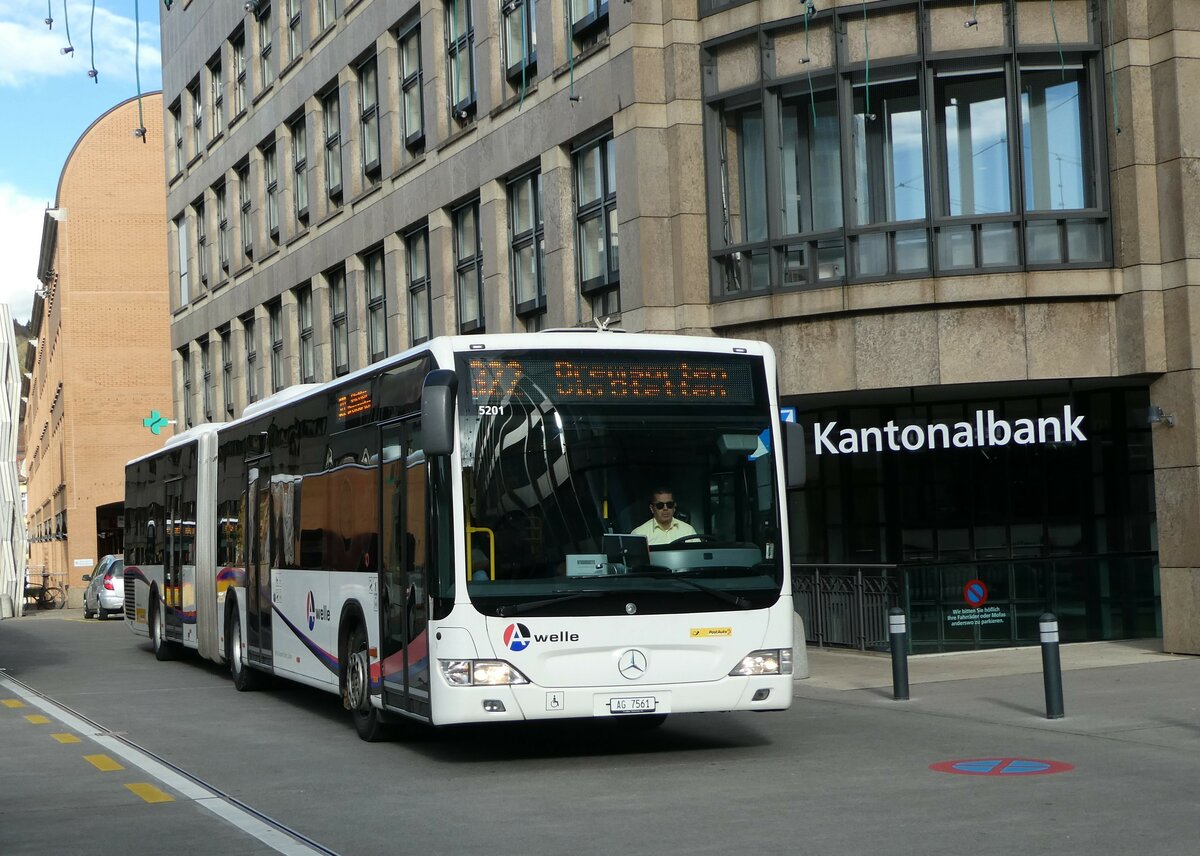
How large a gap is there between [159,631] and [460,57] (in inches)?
431

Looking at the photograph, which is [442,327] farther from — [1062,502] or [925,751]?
[925,751]

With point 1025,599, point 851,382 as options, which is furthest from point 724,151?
point 1025,599

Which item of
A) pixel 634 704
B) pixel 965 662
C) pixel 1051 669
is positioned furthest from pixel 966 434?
pixel 634 704

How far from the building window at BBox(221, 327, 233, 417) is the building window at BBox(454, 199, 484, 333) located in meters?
15.4

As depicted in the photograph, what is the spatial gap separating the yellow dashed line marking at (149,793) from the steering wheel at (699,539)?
3.54 meters

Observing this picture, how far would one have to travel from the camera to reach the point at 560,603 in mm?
11297

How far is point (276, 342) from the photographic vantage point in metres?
39.7

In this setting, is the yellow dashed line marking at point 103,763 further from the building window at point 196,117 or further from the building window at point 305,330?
the building window at point 196,117

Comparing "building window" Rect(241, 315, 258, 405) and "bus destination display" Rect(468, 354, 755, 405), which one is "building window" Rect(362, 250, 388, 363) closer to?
"building window" Rect(241, 315, 258, 405)

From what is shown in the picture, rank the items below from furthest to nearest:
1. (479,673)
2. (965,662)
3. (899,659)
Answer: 1. (965,662)
2. (899,659)
3. (479,673)

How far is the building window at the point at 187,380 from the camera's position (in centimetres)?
4744

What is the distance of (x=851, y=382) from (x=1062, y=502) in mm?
4777

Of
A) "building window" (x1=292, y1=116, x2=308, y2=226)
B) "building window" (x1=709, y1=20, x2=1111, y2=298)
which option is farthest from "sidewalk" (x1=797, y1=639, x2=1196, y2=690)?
"building window" (x1=292, y1=116, x2=308, y2=226)

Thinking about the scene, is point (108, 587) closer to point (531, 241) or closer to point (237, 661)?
point (531, 241)
